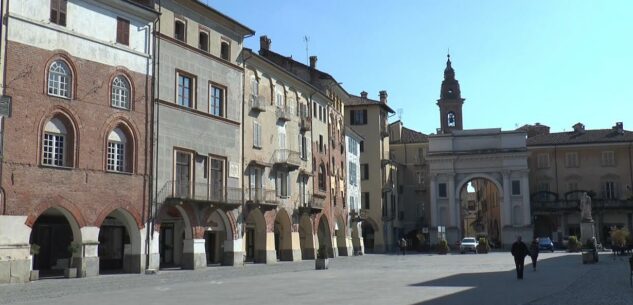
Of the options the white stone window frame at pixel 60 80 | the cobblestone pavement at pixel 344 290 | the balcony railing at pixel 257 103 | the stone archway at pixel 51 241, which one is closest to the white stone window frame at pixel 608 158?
the balcony railing at pixel 257 103

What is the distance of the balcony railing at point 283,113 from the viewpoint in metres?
47.3

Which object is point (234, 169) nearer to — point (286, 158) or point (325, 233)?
point (286, 158)

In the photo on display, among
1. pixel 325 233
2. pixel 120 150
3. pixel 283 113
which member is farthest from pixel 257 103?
pixel 325 233

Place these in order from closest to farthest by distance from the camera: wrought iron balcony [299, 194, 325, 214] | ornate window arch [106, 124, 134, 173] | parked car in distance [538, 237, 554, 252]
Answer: ornate window arch [106, 124, 134, 173], wrought iron balcony [299, 194, 325, 214], parked car in distance [538, 237, 554, 252]

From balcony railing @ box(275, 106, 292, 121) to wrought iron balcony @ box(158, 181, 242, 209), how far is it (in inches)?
308

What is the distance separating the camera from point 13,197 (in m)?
27.6

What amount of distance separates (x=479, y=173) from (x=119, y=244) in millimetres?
53067

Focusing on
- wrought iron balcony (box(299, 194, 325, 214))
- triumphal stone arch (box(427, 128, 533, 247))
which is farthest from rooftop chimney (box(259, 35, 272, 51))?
triumphal stone arch (box(427, 128, 533, 247))

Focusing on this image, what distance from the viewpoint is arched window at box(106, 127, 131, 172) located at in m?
32.8

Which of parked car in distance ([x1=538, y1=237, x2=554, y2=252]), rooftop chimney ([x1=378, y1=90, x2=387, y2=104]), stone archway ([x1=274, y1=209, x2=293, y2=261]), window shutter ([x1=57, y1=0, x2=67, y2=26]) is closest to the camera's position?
window shutter ([x1=57, y1=0, x2=67, y2=26])

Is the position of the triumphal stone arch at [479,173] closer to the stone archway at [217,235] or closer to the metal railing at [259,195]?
the metal railing at [259,195]

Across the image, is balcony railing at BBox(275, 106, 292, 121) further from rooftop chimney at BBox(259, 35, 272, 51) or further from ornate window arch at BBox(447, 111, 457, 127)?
ornate window arch at BBox(447, 111, 457, 127)

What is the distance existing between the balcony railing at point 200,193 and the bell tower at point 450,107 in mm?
59290

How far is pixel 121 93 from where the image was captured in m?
33.4
